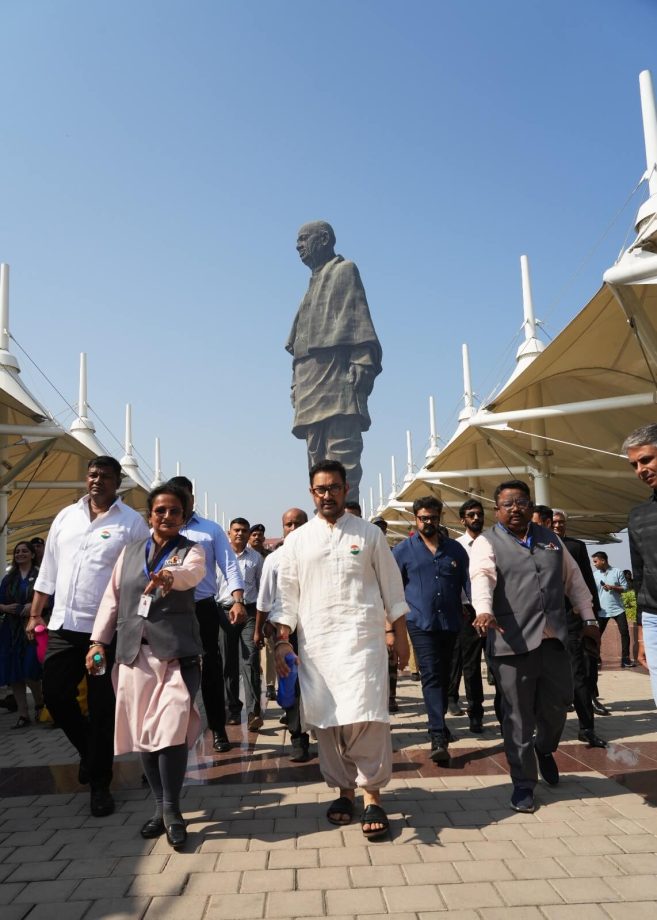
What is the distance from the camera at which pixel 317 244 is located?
67.6m

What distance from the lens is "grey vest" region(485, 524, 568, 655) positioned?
3957 millimetres

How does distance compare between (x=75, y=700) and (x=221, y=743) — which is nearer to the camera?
(x=75, y=700)

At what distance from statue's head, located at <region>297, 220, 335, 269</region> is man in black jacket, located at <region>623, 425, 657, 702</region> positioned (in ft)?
219

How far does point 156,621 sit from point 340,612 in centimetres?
90

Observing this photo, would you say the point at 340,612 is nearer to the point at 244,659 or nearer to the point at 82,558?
the point at 82,558

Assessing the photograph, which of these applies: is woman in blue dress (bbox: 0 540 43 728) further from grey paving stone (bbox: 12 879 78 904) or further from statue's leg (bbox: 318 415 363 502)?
statue's leg (bbox: 318 415 363 502)

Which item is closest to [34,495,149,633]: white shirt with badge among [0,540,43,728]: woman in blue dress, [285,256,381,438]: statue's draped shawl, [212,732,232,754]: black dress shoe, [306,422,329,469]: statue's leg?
[212,732,232,754]: black dress shoe

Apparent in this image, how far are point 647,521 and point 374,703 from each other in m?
1.54

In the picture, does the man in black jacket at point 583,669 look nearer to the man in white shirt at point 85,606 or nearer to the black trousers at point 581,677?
the black trousers at point 581,677

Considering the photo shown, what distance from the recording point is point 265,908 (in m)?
Answer: 2.71

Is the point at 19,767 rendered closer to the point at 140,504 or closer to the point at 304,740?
the point at 304,740

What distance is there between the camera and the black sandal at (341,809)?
3.67 m

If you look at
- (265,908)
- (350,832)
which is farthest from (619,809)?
(265,908)

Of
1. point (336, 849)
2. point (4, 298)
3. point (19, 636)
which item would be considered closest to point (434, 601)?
point (336, 849)
